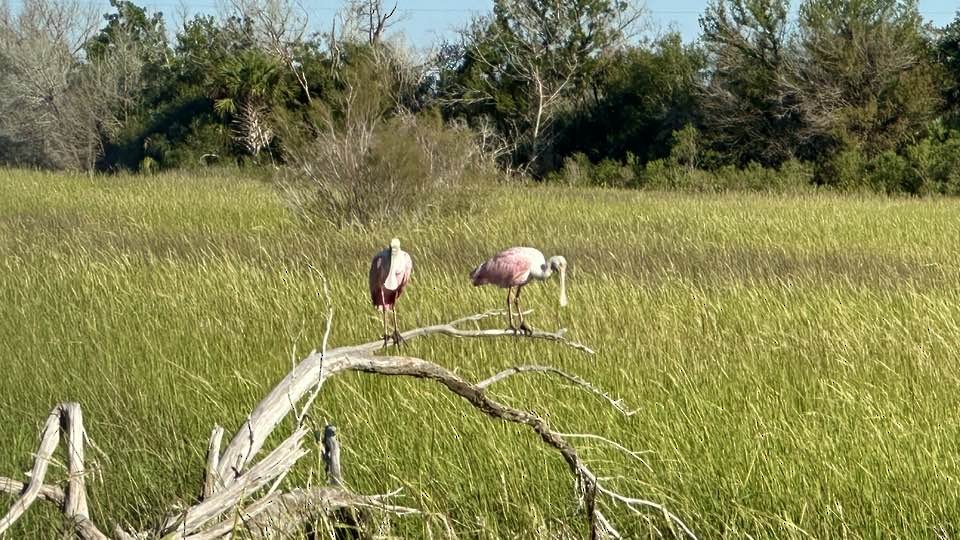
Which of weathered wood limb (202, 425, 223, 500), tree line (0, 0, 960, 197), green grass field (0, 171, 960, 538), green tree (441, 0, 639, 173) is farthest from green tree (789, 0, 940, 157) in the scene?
weathered wood limb (202, 425, 223, 500)

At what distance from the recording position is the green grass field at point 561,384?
325 centimetres

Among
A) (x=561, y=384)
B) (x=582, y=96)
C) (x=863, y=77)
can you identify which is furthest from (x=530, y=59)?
(x=561, y=384)

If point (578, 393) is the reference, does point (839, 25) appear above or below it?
above

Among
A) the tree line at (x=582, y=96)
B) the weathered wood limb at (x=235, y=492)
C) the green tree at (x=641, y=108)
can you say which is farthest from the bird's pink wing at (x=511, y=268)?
the green tree at (x=641, y=108)

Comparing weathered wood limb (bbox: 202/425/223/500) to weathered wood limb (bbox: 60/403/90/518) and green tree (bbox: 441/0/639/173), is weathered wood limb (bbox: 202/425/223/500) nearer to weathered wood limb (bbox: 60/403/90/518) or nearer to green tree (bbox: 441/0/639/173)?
weathered wood limb (bbox: 60/403/90/518)

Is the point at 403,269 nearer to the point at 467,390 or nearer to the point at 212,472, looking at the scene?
the point at 467,390

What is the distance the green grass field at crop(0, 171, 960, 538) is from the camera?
325 centimetres

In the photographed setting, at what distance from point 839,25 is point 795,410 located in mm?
21430

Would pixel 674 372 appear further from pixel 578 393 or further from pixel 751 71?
pixel 751 71

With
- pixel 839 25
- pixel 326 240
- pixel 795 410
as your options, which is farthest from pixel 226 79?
pixel 795 410

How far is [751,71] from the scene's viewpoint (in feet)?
80.2

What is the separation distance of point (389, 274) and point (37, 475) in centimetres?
71

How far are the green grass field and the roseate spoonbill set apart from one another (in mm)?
236

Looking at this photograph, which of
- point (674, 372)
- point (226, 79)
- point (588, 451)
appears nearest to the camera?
point (588, 451)
